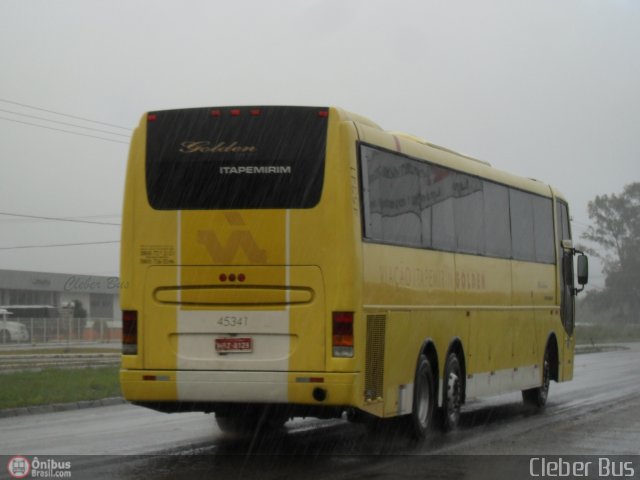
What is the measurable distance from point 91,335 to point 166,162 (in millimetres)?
55437

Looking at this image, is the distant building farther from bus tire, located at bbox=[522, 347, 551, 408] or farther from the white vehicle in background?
bus tire, located at bbox=[522, 347, 551, 408]

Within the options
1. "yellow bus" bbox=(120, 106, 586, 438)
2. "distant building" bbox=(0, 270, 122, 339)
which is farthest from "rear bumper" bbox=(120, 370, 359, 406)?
"distant building" bbox=(0, 270, 122, 339)

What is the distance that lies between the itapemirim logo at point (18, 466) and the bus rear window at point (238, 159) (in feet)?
9.22

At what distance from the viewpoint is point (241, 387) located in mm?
11562

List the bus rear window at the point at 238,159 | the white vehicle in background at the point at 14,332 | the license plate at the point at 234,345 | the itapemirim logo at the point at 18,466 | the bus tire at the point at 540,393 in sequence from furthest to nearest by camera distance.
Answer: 1. the white vehicle in background at the point at 14,332
2. the bus tire at the point at 540,393
3. the bus rear window at the point at 238,159
4. the license plate at the point at 234,345
5. the itapemirim logo at the point at 18,466

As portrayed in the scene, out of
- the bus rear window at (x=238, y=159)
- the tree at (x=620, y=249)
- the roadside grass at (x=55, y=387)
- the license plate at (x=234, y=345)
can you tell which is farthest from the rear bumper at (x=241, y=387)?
the tree at (x=620, y=249)

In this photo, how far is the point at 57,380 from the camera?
941 inches

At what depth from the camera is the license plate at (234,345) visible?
38.2ft

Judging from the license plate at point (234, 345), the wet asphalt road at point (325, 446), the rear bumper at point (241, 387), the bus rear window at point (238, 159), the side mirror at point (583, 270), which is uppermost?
the bus rear window at point (238, 159)

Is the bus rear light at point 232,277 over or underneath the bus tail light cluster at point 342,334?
over

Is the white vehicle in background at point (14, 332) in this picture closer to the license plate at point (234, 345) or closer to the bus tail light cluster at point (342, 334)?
the license plate at point (234, 345)

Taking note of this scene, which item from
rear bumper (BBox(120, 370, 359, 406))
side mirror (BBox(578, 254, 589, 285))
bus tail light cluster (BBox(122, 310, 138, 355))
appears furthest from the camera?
side mirror (BBox(578, 254, 589, 285))

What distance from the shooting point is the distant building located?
9119 centimetres

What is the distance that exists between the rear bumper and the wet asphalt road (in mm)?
616
